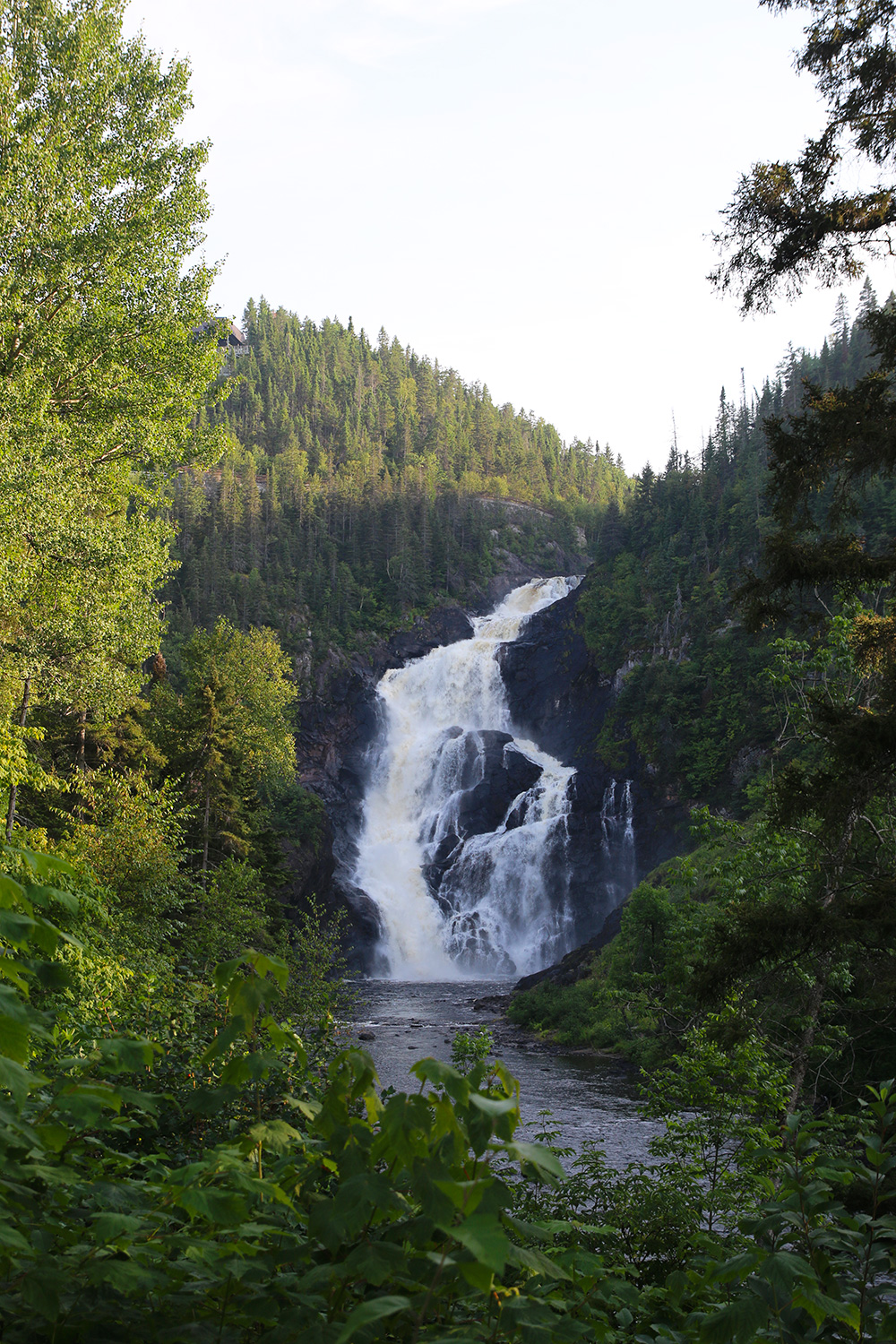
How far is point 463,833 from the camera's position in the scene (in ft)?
167

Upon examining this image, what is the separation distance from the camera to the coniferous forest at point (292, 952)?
1.66 meters

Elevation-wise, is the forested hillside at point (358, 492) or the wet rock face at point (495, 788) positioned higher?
the forested hillside at point (358, 492)

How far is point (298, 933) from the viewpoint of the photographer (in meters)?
17.3

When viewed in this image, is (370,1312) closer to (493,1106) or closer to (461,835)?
(493,1106)

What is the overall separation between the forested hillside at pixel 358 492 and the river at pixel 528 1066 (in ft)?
123

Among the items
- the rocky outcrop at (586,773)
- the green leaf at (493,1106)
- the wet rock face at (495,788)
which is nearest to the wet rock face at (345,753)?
the wet rock face at (495,788)

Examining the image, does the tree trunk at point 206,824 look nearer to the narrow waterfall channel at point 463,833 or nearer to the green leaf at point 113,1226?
the narrow waterfall channel at point 463,833

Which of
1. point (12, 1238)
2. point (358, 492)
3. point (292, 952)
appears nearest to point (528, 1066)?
point (292, 952)

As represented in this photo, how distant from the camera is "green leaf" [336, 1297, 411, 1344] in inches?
44.5

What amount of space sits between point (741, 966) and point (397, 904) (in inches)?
1655

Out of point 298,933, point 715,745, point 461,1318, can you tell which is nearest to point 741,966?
point 461,1318

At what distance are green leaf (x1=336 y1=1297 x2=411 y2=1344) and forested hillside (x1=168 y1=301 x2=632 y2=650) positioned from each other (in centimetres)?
5941

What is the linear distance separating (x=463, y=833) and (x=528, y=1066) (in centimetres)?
2835

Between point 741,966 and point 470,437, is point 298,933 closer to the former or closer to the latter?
point 741,966
